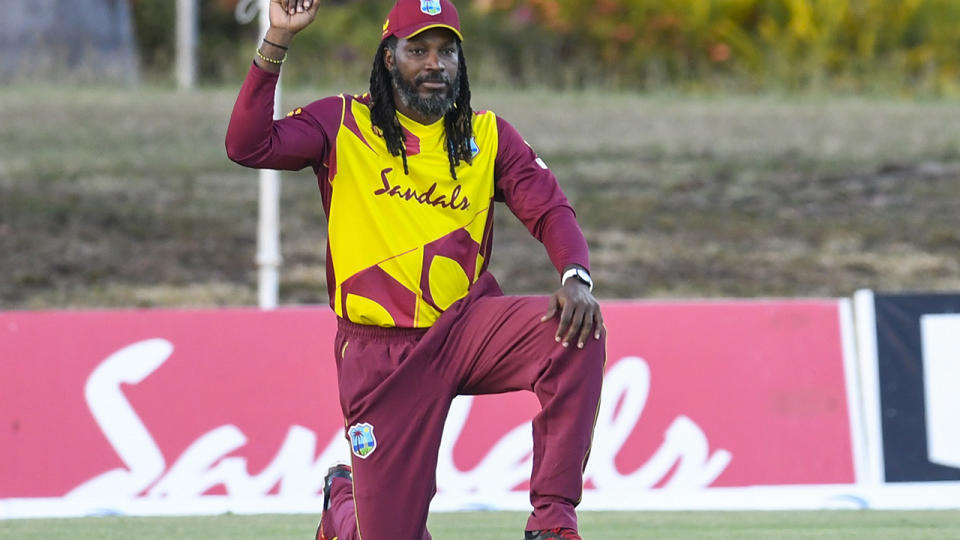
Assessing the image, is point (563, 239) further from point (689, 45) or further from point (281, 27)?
point (689, 45)

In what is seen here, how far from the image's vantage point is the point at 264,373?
8.70 meters

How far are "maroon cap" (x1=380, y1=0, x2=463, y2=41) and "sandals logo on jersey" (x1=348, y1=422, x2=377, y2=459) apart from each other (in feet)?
4.14

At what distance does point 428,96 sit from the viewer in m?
5.11

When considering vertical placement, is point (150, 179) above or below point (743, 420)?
above

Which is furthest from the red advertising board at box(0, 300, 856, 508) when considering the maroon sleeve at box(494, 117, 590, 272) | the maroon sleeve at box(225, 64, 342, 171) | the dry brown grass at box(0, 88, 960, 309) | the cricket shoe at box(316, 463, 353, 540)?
the dry brown grass at box(0, 88, 960, 309)

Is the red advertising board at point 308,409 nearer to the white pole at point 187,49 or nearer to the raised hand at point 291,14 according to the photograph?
the raised hand at point 291,14

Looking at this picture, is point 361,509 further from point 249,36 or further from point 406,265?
point 249,36

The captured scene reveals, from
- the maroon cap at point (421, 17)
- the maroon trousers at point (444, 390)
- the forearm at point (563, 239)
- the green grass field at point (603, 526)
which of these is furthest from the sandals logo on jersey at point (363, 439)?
the green grass field at point (603, 526)

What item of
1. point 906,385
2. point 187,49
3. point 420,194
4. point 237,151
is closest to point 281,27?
point 237,151

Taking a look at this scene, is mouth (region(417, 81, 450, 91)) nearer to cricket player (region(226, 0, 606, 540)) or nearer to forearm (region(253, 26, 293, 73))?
cricket player (region(226, 0, 606, 540))

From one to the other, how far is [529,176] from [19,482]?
14.4ft

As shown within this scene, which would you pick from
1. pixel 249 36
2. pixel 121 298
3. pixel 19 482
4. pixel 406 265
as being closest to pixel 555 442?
pixel 406 265

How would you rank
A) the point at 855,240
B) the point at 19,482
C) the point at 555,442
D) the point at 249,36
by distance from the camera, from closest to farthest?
the point at 555,442 → the point at 19,482 → the point at 855,240 → the point at 249,36

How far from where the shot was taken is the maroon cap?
505 cm
